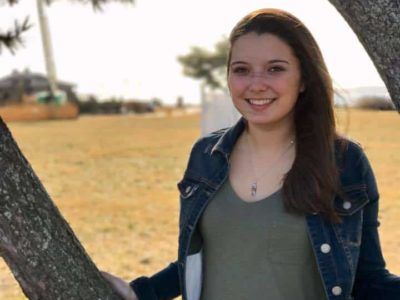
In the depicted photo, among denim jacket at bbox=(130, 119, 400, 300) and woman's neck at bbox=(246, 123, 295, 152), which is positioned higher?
woman's neck at bbox=(246, 123, 295, 152)

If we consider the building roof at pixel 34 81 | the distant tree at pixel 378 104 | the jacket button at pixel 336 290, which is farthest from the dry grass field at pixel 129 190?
the building roof at pixel 34 81

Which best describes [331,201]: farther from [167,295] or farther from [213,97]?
[213,97]

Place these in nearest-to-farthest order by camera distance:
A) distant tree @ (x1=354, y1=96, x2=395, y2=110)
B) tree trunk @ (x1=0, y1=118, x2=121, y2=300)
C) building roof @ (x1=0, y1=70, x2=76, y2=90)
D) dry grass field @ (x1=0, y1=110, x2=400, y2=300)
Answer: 1. tree trunk @ (x1=0, y1=118, x2=121, y2=300)
2. distant tree @ (x1=354, y1=96, x2=395, y2=110)
3. dry grass field @ (x1=0, y1=110, x2=400, y2=300)
4. building roof @ (x1=0, y1=70, x2=76, y2=90)

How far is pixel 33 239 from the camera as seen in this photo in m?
1.91

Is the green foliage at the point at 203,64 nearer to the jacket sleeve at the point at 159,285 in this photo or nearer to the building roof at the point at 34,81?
the building roof at the point at 34,81

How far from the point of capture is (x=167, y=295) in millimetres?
2246

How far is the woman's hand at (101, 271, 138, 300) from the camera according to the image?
7.03 feet

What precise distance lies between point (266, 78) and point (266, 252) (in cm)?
45

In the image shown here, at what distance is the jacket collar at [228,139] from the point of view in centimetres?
213

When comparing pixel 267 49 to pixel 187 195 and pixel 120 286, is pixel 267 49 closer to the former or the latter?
pixel 187 195

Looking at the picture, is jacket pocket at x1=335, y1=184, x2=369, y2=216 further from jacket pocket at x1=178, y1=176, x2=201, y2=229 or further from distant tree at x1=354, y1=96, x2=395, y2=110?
jacket pocket at x1=178, y1=176, x2=201, y2=229

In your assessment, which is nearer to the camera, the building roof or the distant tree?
the distant tree

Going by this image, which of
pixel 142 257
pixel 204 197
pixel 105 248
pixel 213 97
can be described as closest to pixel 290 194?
pixel 204 197

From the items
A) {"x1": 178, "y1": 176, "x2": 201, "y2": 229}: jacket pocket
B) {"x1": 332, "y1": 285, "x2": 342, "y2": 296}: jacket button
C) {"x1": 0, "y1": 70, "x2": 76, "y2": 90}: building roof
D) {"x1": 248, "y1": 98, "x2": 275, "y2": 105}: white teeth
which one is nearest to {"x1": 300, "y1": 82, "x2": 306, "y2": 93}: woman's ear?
{"x1": 248, "y1": 98, "x2": 275, "y2": 105}: white teeth
